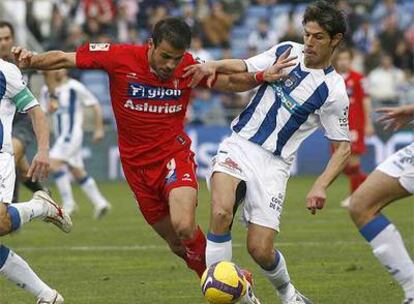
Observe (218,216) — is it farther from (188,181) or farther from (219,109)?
(219,109)

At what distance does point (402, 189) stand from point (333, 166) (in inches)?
32.4

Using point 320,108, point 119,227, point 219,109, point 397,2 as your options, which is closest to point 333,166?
point 320,108

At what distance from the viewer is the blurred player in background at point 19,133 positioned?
45.4 ft

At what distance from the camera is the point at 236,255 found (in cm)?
1343

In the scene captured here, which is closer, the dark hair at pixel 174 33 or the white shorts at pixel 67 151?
the dark hair at pixel 174 33

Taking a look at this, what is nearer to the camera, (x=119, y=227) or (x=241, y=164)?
(x=241, y=164)

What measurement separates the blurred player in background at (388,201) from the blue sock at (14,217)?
2.56 metres

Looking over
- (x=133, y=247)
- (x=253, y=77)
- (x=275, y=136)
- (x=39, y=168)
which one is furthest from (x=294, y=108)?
(x=133, y=247)

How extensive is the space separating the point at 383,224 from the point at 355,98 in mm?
10318

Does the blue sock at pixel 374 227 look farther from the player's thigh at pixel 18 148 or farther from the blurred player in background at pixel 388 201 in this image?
the player's thigh at pixel 18 148

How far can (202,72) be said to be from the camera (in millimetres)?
9602

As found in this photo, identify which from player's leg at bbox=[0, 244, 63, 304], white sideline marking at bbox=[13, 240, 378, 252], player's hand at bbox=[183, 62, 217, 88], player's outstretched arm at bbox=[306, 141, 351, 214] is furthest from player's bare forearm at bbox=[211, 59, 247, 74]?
white sideline marking at bbox=[13, 240, 378, 252]

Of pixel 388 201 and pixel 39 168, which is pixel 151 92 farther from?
pixel 388 201

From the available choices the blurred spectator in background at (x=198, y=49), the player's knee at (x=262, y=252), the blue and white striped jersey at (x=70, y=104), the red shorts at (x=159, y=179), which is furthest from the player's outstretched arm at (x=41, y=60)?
the blurred spectator in background at (x=198, y=49)
